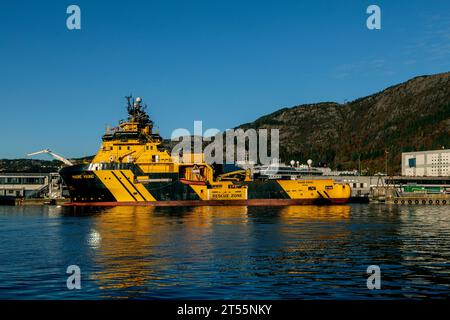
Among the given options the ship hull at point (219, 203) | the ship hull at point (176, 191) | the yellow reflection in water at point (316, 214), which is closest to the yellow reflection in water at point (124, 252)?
the yellow reflection in water at point (316, 214)

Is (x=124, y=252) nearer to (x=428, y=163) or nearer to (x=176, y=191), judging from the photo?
(x=176, y=191)

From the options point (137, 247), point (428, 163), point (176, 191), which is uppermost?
point (428, 163)

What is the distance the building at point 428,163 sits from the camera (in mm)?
173625

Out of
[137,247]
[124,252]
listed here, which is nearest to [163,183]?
[137,247]

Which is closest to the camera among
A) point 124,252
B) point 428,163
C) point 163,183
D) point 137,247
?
point 124,252

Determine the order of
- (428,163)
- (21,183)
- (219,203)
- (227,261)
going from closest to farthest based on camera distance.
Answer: (227,261)
(219,203)
(21,183)
(428,163)

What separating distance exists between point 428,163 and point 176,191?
12064 cm

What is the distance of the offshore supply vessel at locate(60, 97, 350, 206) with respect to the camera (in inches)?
3346

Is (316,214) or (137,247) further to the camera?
(316,214)

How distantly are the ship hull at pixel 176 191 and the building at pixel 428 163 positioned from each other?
3633 inches

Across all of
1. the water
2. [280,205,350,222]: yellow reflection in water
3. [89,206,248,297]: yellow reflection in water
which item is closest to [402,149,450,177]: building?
[280,205,350,222]: yellow reflection in water

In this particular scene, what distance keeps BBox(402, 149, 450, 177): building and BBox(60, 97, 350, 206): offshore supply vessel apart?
308 ft

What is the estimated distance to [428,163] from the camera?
586 ft
